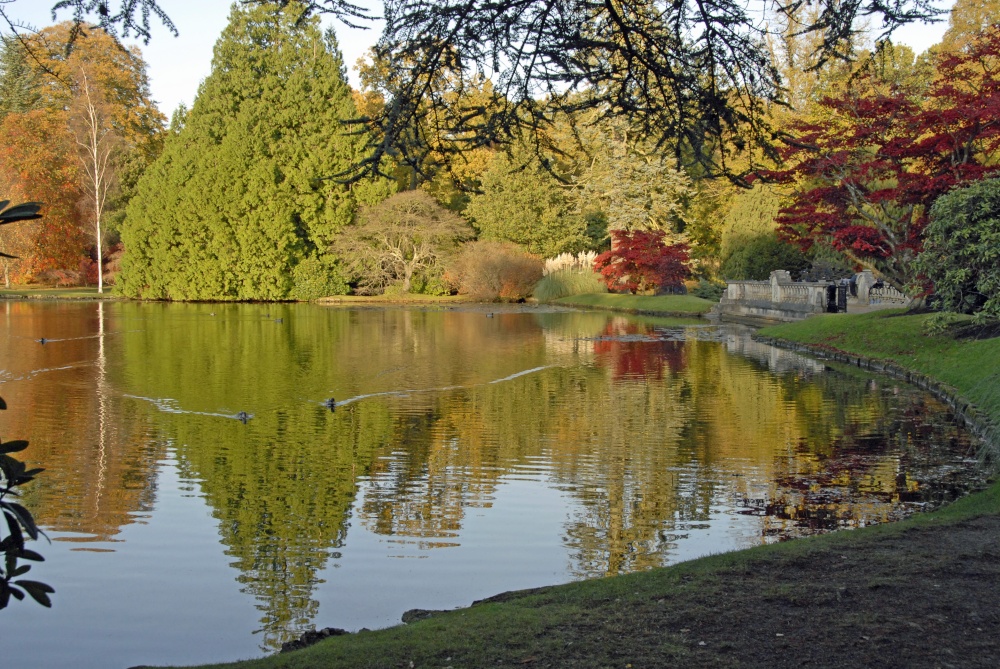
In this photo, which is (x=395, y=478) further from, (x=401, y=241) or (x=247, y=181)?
(x=247, y=181)

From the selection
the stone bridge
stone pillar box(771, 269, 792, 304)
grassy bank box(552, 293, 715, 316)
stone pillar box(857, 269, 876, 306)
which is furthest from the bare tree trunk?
stone pillar box(857, 269, 876, 306)

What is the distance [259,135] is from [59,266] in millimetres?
15926

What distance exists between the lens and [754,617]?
4645mm

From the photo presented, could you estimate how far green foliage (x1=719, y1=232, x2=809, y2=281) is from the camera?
36688 millimetres

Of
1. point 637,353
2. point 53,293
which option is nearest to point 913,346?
point 637,353

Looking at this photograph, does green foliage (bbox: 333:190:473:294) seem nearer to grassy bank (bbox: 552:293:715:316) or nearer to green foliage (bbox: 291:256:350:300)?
green foliage (bbox: 291:256:350:300)

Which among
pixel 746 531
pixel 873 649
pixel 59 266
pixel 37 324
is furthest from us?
pixel 59 266

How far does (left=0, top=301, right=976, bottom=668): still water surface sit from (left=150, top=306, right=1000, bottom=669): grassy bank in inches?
42.9

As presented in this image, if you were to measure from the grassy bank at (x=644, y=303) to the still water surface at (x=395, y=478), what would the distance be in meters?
16.1

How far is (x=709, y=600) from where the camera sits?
492 cm

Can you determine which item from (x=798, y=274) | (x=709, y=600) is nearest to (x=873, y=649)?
(x=709, y=600)

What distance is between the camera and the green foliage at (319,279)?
49156 mm

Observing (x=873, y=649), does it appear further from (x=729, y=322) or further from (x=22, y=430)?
(x=729, y=322)

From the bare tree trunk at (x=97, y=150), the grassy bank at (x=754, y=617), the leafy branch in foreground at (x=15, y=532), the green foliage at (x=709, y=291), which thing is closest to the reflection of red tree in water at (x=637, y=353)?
the green foliage at (x=709, y=291)
